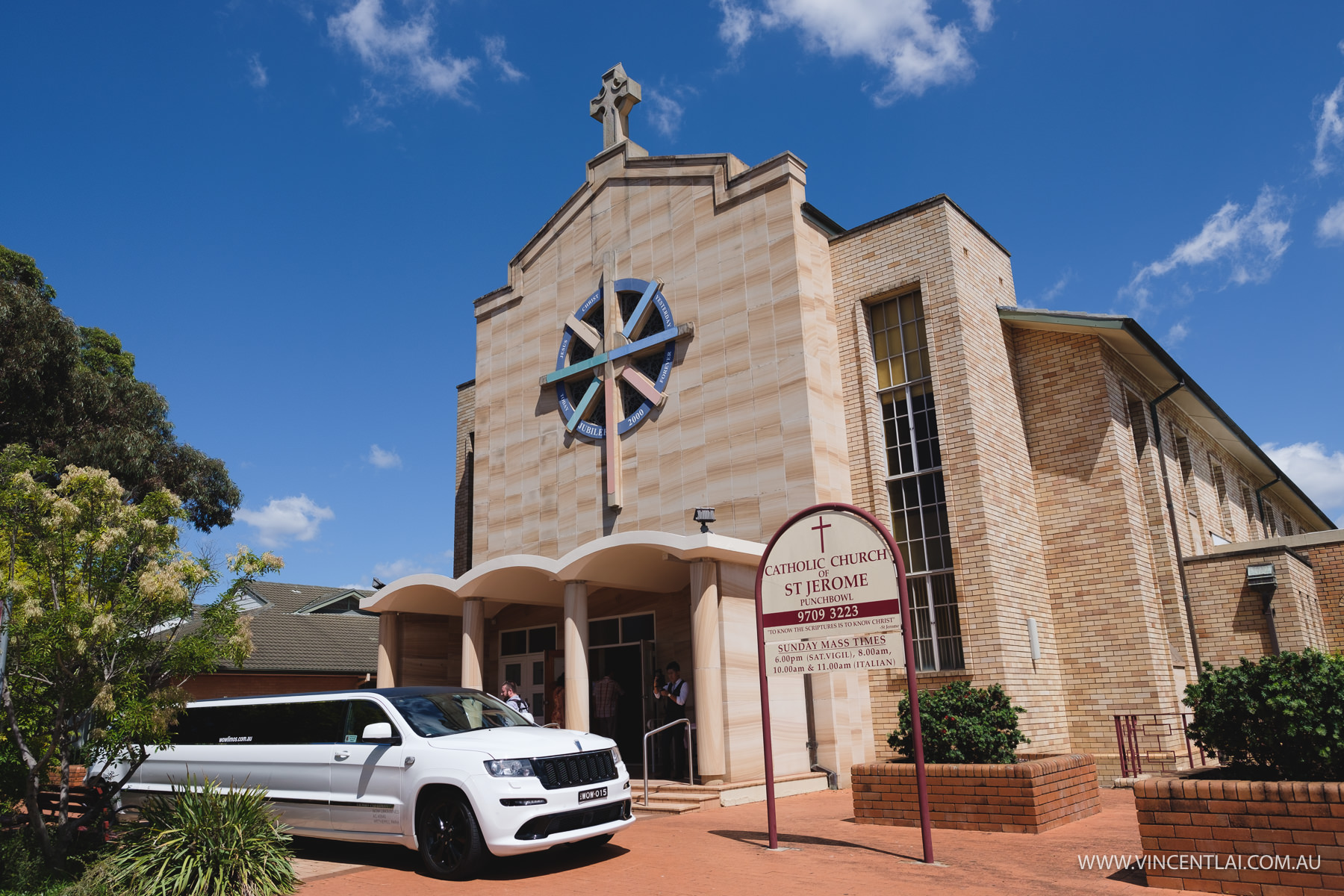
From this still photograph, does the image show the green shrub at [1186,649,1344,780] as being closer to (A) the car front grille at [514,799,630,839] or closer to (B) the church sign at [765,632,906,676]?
(B) the church sign at [765,632,906,676]

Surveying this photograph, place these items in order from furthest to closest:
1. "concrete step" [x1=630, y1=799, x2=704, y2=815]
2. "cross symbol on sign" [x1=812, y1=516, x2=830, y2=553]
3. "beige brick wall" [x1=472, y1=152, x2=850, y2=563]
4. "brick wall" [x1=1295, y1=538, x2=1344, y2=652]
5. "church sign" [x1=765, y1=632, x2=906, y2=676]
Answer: "brick wall" [x1=1295, y1=538, x2=1344, y2=652] → "beige brick wall" [x1=472, y1=152, x2=850, y2=563] → "concrete step" [x1=630, y1=799, x2=704, y2=815] → "cross symbol on sign" [x1=812, y1=516, x2=830, y2=553] → "church sign" [x1=765, y1=632, x2=906, y2=676]

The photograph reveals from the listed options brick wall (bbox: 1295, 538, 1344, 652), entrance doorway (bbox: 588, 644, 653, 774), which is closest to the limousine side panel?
entrance doorway (bbox: 588, 644, 653, 774)

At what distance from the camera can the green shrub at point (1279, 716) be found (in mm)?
6293

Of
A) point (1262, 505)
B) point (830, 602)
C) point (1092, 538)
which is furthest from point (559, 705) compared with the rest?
point (1262, 505)

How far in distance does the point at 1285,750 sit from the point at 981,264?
11.6 m

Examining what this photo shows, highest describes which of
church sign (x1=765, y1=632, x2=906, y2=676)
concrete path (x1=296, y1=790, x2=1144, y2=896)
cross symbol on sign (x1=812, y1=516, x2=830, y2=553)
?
cross symbol on sign (x1=812, y1=516, x2=830, y2=553)

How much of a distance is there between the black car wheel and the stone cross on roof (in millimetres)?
15546

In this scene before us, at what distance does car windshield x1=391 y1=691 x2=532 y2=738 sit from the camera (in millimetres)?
8539

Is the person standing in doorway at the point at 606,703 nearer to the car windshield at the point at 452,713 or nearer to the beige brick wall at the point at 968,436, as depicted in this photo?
the beige brick wall at the point at 968,436

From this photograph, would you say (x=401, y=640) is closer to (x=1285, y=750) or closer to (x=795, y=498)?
(x=795, y=498)

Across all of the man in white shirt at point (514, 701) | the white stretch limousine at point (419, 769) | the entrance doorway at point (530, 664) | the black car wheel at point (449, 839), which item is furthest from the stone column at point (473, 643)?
the black car wheel at point (449, 839)

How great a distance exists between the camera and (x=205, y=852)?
7.30 meters

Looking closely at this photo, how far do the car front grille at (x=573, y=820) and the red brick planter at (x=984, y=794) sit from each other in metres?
2.78

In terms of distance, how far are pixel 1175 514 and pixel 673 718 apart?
33.3 feet
